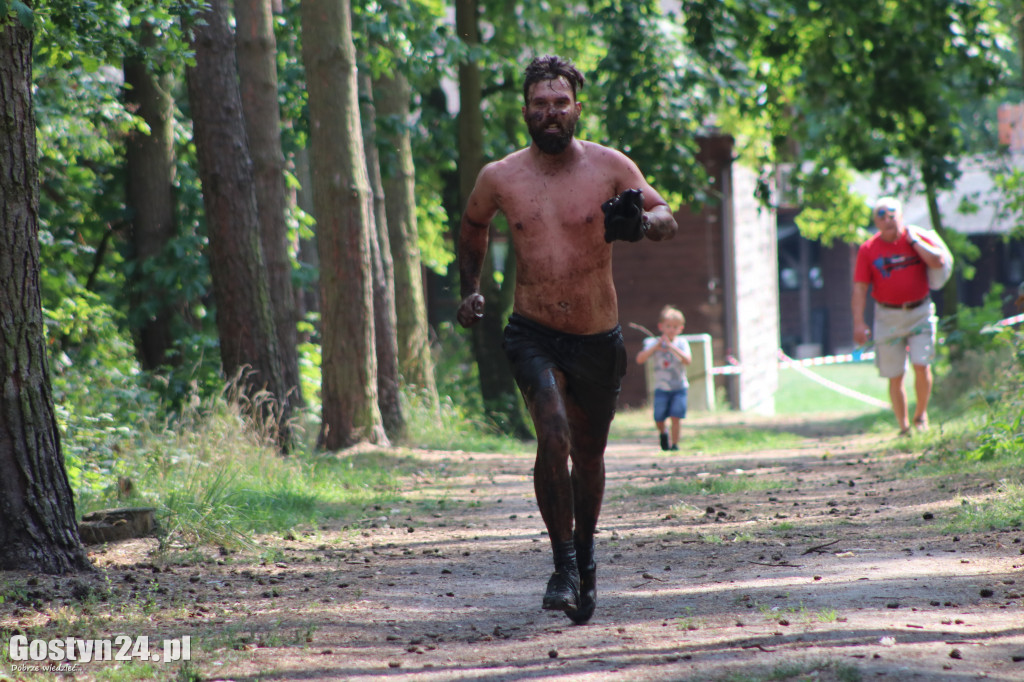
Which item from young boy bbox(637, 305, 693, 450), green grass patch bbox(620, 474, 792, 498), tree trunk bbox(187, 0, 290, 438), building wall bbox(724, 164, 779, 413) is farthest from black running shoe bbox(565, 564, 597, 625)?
building wall bbox(724, 164, 779, 413)

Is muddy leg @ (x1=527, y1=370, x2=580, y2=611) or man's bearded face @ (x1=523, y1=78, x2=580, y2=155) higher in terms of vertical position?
man's bearded face @ (x1=523, y1=78, x2=580, y2=155)

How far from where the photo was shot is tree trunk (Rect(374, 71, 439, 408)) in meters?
15.1

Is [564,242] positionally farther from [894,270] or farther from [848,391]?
[848,391]

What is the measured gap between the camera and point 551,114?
506 centimetres

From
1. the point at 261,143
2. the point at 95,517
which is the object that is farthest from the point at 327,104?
the point at 95,517

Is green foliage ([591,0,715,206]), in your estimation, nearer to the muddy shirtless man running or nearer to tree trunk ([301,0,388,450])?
tree trunk ([301,0,388,450])

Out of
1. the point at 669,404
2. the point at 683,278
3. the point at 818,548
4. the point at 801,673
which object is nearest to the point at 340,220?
the point at 669,404

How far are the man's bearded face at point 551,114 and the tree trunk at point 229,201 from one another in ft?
19.1

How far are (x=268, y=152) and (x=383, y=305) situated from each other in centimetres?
238

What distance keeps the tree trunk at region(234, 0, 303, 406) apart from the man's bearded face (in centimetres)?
672

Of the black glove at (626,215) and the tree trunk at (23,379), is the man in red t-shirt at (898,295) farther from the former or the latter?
the tree trunk at (23,379)

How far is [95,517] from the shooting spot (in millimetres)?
6477

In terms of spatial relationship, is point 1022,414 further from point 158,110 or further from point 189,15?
point 158,110

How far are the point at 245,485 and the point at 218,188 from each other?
135 inches
